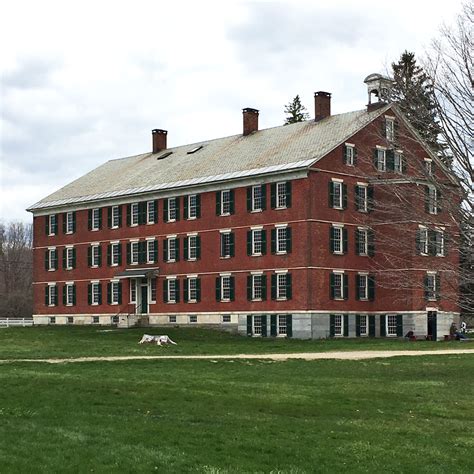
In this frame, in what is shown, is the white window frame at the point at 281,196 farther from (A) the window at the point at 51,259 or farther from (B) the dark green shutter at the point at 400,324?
(A) the window at the point at 51,259

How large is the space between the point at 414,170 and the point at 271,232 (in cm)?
2884

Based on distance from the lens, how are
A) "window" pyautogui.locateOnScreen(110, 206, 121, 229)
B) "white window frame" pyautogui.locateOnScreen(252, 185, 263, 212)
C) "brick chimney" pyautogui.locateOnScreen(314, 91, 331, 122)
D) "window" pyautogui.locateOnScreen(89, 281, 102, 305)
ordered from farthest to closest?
"window" pyautogui.locateOnScreen(89, 281, 102, 305)
"window" pyautogui.locateOnScreen(110, 206, 121, 229)
"brick chimney" pyautogui.locateOnScreen(314, 91, 331, 122)
"white window frame" pyautogui.locateOnScreen(252, 185, 263, 212)

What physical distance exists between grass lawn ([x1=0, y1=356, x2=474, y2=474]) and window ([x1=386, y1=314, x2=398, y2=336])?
86.8 feet

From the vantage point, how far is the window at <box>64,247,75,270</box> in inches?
2675

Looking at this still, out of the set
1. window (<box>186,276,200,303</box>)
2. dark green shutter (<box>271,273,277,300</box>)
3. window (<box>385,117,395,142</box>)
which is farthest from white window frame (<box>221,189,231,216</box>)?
window (<box>385,117,395,142</box>)

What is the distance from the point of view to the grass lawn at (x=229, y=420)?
13.9 m

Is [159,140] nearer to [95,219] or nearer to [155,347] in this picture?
[95,219]

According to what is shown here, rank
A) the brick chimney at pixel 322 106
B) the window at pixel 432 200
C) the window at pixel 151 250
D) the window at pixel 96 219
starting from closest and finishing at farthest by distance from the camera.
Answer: the window at pixel 432 200 → the brick chimney at pixel 322 106 → the window at pixel 151 250 → the window at pixel 96 219

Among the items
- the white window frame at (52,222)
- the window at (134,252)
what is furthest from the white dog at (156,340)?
the white window frame at (52,222)

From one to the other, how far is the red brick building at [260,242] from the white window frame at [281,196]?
2.5 inches

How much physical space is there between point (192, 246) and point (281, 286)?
8094mm

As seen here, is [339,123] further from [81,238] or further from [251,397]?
[251,397]

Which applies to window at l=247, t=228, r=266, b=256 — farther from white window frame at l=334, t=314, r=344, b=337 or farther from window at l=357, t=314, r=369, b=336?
window at l=357, t=314, r=369, b=336

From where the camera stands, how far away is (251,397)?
21109 millimetres
